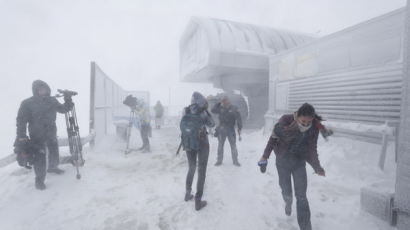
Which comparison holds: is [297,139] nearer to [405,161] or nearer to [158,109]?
[405,161]

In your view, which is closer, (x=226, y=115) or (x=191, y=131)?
(x=191, y=131)

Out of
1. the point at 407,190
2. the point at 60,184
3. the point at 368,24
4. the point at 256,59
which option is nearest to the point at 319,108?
the point at 368,24

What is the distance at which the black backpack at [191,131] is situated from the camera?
3693 mm

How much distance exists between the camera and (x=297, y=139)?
2.88 meters

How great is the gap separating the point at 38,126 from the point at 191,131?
3.18m

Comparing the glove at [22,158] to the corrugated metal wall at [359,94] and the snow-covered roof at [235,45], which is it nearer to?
the corrugated metal wall at [359,94]

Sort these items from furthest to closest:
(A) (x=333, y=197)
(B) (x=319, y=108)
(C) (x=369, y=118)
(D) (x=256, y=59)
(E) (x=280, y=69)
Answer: (D) (x=256, y=59), (E) (x=280, y=69), (B) (x=319, y=108), (C) (x=369, y=118), (A) (x=333, y=197)

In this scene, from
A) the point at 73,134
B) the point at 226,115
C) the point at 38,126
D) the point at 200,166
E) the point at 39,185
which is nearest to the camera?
the point at 200,166

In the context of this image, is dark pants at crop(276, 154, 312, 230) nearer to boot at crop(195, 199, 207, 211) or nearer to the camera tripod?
boot at crop(195, 199, 207, 211)

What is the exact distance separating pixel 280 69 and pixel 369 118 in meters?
4.44

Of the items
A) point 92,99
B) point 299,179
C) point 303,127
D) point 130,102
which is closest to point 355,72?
point 303,127

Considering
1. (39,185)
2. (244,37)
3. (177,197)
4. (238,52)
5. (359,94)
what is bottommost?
(177,197)

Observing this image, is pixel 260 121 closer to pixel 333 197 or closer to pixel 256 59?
pixel 256 59

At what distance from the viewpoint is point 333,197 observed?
4.05m
